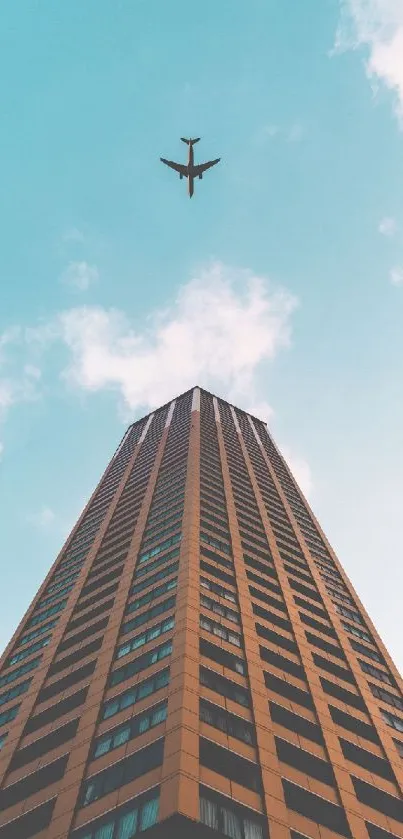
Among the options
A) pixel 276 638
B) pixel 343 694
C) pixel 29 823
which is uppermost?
pixel 276 638

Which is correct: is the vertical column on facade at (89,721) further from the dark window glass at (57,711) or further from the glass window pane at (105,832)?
the glass window pane at (105,832)

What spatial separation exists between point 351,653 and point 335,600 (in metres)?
7.57

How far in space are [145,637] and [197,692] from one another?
20.6 feet

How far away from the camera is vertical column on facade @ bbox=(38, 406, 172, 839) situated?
22.9 m

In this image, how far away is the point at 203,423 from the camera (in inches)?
3334

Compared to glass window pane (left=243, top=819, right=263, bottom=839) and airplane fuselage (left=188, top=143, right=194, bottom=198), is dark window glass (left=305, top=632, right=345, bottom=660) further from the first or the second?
airplane fuselage (left=188, top=143, right=194, bottom=198)

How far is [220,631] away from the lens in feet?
105

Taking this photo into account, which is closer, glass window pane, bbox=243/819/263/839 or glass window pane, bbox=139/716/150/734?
glass window pane, bbox=243/819/263/839

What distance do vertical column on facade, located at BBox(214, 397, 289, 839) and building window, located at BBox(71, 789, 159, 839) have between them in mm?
4147

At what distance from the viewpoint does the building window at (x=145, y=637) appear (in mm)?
31594

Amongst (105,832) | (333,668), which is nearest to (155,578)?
(333,668)

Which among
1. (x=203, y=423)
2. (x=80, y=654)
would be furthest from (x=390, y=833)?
(x=203, y=423)

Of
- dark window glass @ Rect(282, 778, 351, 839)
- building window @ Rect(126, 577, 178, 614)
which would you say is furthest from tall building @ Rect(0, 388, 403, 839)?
building window @ Rect(126, 577, 178, 614)

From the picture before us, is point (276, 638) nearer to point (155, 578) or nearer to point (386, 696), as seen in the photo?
point (386, 696)
